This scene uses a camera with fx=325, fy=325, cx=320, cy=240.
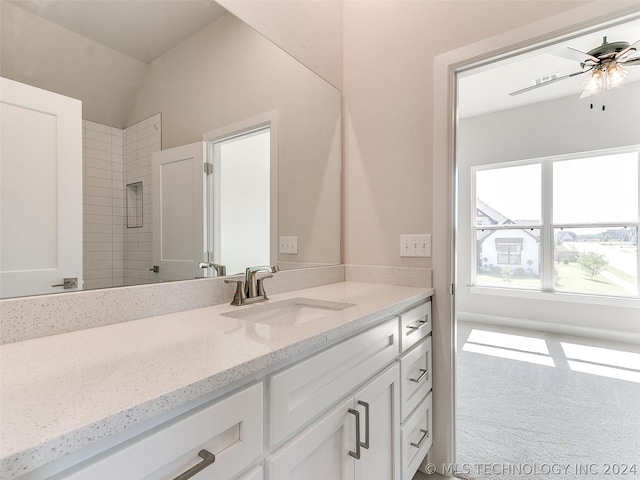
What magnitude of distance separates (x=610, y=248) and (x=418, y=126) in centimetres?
347

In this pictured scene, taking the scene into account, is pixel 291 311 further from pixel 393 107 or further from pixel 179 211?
pixel 393 107

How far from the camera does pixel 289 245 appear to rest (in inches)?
65.4

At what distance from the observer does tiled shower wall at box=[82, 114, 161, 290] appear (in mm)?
915

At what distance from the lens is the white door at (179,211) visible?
42.9 inches

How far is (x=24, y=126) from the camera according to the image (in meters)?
0.79

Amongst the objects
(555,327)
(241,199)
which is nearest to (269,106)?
(241,199)

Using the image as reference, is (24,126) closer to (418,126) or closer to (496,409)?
(418,126)

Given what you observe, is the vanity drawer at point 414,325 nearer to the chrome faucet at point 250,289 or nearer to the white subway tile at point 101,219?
the chrome faucet at point 250,289

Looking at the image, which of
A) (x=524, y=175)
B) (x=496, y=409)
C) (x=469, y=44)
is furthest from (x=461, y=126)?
(x=496, y=409)

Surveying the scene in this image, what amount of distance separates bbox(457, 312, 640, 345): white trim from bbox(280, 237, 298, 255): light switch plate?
12.0 feet

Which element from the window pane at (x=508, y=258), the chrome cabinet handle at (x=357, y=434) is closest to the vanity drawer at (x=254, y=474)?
the chrome cabinet handle at (x=357, y=434)

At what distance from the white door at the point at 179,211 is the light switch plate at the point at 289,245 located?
454 millimetres

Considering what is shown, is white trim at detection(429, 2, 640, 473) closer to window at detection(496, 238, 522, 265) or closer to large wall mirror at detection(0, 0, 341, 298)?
large wall mirror at detection(0, 0, 341, 298)

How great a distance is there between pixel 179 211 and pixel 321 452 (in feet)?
2.91
